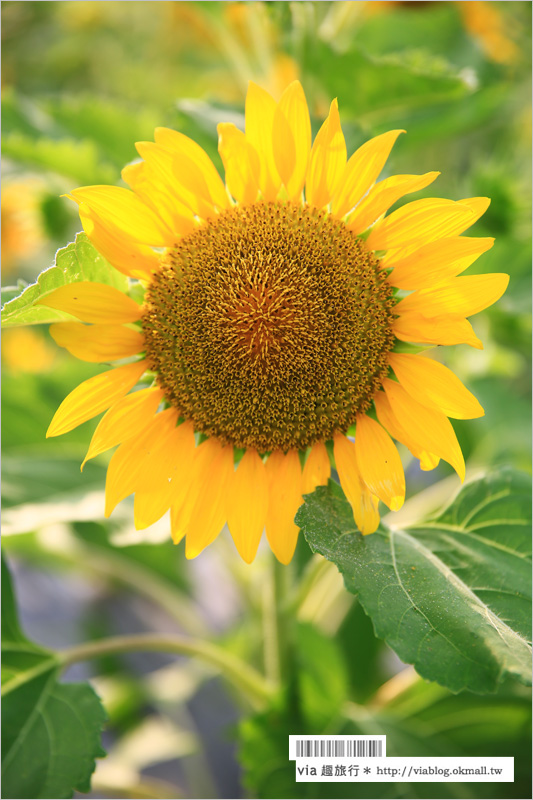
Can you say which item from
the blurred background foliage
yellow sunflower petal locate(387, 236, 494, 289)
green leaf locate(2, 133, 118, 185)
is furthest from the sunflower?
green leaf locate(2, 133, 118, 185)

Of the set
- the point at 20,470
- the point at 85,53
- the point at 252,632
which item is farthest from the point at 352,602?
the point at 85,53

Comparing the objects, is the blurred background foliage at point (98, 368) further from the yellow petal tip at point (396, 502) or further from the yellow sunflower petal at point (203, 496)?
the yellow petal tip at point (396, 502)

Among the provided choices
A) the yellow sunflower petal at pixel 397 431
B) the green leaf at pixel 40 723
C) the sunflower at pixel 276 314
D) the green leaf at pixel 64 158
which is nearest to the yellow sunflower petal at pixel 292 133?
the sunflower at pixel 276 314

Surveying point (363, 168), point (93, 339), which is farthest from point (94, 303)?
point (363, 168)

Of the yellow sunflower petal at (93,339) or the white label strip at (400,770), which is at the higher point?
the yellow sunflower petal at (93,339)

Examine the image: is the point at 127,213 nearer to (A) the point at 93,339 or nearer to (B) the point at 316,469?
(A) the point at 93,339

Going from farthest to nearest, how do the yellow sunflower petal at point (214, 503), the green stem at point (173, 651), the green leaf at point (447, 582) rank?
the green stem at point (173, 651), the yellow sunflower petal at point (214, 503), the green leaf at point (447, 582)
